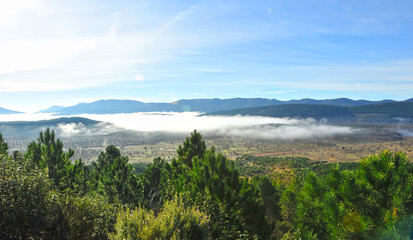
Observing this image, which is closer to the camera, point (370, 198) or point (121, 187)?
point (370, 198)

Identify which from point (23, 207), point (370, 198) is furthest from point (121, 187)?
point (370, 198)

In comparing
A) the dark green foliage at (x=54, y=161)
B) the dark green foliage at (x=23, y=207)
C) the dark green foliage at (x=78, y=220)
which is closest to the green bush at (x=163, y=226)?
the dark green foliage at (x=78, y=220)

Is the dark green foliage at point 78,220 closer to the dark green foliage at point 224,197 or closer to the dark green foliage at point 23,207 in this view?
the dark green foliage at point 23,207

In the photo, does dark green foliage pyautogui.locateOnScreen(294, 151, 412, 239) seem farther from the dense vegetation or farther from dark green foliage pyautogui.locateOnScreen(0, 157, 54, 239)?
dark green foliage pyautogui.locateOnScreen(0, 157, 54, 239)

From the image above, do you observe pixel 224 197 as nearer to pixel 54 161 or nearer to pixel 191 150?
pixel 191 150

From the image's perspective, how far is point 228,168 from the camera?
2036 centimetres

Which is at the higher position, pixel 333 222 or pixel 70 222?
pixel 333 222

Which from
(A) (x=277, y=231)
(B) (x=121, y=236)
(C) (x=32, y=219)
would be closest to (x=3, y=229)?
(C) (x=32, y=219)

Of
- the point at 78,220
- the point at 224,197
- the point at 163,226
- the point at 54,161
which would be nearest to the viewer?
the point at 163,226

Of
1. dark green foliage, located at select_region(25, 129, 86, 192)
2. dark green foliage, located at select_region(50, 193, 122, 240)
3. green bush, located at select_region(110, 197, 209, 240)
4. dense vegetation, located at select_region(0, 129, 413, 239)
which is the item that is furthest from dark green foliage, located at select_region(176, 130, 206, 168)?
dark green foliage, located at select_region(25, 129, 86, 192)

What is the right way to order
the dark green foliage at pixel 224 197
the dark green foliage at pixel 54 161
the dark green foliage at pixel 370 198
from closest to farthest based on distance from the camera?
the dark green foliage at pixel 370 198 → the dark green foliage at pixel 224 197 → the dark green foliage at pixel 54 161

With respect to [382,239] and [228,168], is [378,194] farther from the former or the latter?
[228,168]

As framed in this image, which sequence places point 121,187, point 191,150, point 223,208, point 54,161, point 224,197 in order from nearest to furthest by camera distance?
point 223,208 → point 224,197 → point 121,187 → point 191,150 → point 54,161

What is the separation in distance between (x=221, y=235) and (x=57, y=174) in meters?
32.0
